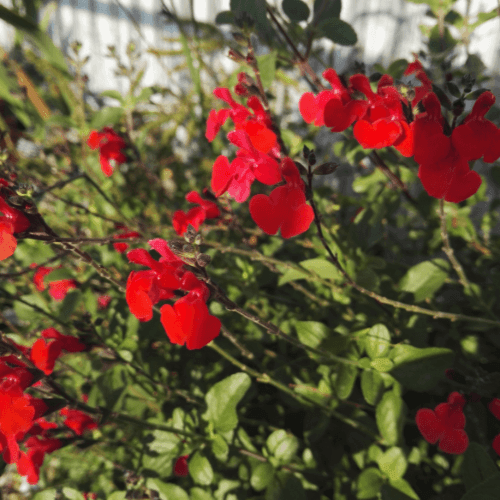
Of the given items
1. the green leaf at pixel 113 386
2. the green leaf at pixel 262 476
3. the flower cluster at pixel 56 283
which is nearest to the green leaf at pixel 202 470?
the green leaf at pixel 262 476

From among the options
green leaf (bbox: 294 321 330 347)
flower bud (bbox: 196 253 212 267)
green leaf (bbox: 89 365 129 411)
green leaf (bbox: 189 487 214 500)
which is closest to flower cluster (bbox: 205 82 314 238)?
flower bud (bbox: 196 253 212 267)

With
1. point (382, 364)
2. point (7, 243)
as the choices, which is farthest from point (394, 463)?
point (7, 243)

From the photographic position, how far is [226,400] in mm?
818

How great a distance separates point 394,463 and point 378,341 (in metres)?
0.29

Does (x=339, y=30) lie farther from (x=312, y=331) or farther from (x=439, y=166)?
(x=312, y=331)

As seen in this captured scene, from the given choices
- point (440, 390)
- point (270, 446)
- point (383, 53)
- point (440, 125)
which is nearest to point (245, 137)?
point (440, 125)

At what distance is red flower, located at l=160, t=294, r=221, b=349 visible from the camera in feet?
1.73

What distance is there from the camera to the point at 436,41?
1.16m

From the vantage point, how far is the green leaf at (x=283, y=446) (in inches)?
33.1

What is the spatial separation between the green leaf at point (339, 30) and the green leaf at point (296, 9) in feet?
0.23

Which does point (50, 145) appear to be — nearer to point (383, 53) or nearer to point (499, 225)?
point (383, 53)

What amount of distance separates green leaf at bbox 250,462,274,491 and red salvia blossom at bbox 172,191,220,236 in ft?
2.00

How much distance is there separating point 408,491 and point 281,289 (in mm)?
766

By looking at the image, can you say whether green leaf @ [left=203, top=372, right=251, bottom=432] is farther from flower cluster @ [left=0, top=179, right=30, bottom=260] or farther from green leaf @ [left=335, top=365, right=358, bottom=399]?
flower cluster @ [left=0, top=179, right=30, bottom=260]
